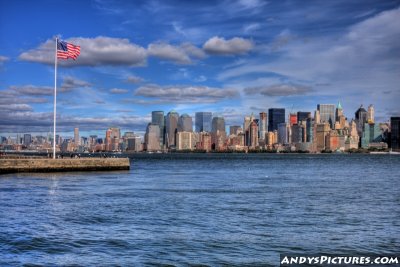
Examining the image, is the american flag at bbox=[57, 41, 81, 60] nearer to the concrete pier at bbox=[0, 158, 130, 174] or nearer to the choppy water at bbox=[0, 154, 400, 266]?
the concrete pier at bbox=[0, 158, 130, 174]

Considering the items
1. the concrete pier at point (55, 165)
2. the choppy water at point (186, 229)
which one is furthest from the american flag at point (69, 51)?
the choppy water at point (186, 229)

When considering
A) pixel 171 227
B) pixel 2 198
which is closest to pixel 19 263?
pixel 171 227

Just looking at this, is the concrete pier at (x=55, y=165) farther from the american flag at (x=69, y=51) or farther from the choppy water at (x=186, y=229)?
the choppy water at (x=186, y=229)

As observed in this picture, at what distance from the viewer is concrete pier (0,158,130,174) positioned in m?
79.9

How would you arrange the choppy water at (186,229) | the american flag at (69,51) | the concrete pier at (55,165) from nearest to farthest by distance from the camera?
the choppy water at (186,229) < the american flag at (69,51) < the concrete pier at (55,165)

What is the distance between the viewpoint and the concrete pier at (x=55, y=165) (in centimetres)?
7988

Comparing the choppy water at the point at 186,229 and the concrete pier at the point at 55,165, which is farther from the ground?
the concrete pier at the point at 55,165

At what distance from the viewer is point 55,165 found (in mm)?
84000

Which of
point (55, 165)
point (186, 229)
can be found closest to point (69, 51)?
Answer: point (55, 165)

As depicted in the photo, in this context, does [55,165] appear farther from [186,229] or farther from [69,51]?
[186,229]

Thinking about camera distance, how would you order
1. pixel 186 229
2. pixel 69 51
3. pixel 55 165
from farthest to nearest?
pixel 55 165, pixel 69 51, pixel 186 229

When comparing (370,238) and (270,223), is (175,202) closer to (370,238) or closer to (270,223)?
(270,223)

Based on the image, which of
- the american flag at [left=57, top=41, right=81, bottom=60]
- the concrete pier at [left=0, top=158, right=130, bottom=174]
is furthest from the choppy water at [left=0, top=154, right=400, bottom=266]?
the concrete pier at [left=0, top=158, right=130, bottom=174]

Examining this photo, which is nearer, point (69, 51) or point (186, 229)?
point (186, 229)
